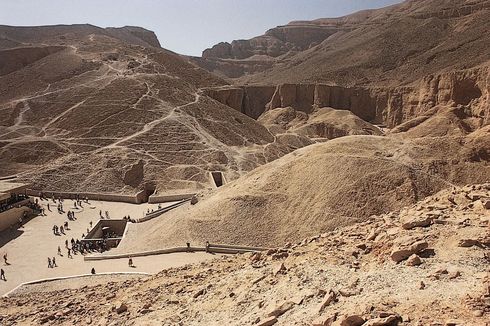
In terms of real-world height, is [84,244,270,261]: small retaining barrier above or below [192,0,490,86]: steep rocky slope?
below

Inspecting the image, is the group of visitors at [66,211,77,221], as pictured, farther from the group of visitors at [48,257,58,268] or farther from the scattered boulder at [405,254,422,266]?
the scattered boulder at [405,254,422,266]

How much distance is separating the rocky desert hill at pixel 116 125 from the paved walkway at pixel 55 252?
4112mm

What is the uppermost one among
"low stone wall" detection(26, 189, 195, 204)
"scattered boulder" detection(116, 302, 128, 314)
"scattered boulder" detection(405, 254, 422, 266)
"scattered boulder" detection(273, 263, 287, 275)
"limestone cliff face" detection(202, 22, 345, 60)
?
"limestone cliff face" detection(202, 22, 345, 60)

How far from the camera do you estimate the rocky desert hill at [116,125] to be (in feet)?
123

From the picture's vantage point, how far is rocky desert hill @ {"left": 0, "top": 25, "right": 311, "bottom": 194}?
123ft

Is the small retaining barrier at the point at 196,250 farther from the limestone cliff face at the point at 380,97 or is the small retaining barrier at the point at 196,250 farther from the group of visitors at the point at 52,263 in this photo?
the limestone cliff face at the point at 380,97

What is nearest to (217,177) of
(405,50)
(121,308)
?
(121,308)

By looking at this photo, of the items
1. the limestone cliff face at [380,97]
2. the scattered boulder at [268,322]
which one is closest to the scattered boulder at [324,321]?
the scattered boulder at [268,322]

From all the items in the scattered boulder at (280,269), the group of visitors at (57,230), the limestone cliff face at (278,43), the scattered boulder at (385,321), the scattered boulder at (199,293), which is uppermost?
the limestone cliff face at (278,43)

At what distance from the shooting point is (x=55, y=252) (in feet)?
76.8

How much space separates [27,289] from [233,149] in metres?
27.9

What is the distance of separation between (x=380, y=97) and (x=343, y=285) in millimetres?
56821

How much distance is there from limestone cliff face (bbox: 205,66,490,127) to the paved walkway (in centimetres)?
2931

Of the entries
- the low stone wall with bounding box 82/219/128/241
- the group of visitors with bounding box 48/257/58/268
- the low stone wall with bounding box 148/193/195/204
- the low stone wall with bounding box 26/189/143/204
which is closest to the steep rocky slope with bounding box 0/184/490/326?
the group of visitors with bounding box 48/257/58/268
